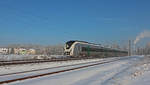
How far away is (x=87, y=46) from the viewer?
40219 mm

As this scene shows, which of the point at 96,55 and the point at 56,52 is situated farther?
the point at 56,52

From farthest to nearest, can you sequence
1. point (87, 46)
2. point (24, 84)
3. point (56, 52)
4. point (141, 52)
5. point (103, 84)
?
1. point (141, 52)
2. point (56, 52)
3. point (87, 46)
4. point (103, 84)
5. point (24, 84)

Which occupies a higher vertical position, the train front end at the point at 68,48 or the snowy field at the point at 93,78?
the train front end at the point at 68,48

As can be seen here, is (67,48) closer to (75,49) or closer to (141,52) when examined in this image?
(75,49)

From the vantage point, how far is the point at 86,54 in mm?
41031

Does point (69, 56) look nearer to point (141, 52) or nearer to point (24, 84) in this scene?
point (24, 84)

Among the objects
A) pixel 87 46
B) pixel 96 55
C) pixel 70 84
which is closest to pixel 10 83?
pixel 70 84

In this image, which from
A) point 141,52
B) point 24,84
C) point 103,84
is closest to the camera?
point 24,84

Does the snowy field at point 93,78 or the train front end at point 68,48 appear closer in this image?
the snowy field at point 93,78

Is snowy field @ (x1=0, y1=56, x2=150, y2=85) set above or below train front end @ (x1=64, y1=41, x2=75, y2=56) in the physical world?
below

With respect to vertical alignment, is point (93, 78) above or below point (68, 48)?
below

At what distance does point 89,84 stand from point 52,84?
1918 millimetres

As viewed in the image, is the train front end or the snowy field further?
the train front end

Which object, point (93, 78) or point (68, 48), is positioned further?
point (68, 48)
